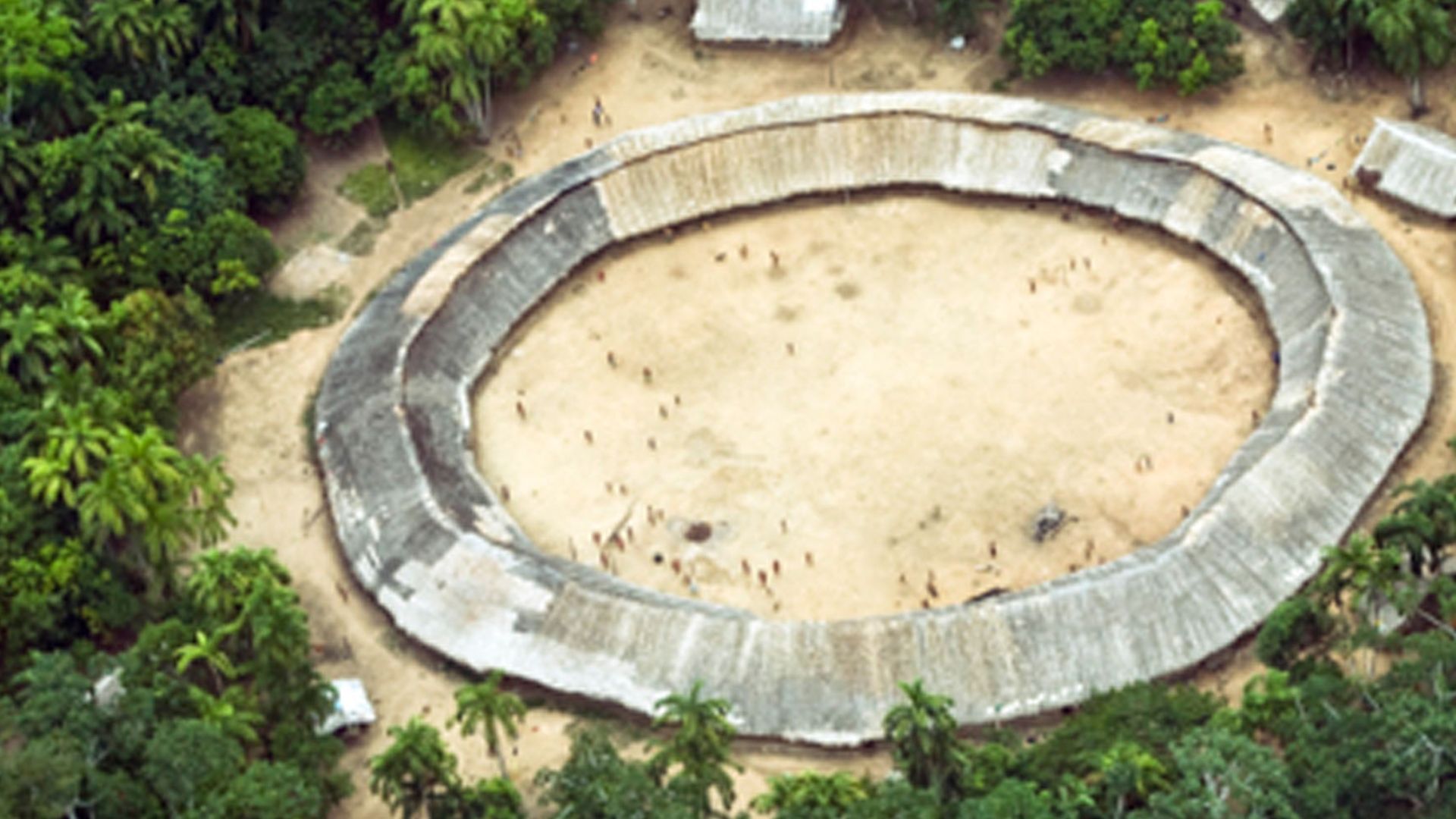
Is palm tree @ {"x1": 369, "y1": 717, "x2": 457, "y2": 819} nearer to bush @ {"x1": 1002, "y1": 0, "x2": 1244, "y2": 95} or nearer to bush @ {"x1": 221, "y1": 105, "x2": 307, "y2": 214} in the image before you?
bush @ {"x1": 221, "y1": 105, "x2": 307, "y2": 214}

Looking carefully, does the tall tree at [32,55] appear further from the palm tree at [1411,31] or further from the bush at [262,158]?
the palm tree at [1411,31]

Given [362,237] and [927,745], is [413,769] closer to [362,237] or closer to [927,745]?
[927,745]

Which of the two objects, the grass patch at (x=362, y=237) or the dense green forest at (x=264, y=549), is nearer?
the dense green forest at (x=264, y=549)

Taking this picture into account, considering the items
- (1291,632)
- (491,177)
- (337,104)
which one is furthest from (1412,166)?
(337,104)

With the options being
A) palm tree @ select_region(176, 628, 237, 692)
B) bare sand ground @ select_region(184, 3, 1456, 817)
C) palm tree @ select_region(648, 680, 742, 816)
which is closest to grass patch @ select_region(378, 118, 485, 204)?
bare sand ground @ select_region(184, 3, 1456, 817)

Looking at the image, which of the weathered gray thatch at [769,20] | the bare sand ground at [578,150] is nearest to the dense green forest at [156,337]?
the bare sand ground at [578,150]

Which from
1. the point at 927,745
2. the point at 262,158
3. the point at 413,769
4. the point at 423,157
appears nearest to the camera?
the point at 927,745
